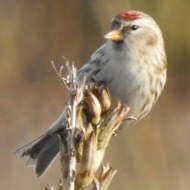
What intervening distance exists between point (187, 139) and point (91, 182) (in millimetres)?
2950

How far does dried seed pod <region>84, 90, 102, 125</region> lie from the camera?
199 cm

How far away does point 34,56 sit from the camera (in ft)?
17.1

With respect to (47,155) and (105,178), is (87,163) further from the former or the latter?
(47,155)

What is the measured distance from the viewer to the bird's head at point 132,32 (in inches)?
120

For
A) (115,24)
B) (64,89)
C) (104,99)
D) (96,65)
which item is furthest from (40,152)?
(64,89)

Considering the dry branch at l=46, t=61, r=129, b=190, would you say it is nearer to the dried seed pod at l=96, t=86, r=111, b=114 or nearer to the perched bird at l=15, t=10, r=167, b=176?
the dried seed pod at l=96, t=86, r=111, b=114

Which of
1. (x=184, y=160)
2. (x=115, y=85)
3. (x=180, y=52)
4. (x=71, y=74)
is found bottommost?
(x=184, y=160)

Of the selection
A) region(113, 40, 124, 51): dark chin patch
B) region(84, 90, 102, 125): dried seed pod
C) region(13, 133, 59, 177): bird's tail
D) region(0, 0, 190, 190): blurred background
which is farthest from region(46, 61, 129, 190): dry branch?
region(0, 0, 190, 190): blurred background

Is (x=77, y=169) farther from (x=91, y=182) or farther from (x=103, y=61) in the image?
(x=103, y=61)

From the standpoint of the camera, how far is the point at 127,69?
3.09 meters

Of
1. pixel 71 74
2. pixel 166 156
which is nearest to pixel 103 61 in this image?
pixel 71 74

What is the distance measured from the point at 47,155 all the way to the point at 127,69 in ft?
1.04

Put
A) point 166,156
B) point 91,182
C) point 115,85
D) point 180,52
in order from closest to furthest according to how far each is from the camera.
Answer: point 91,182
point 115,85
point 166,156
point 180,52

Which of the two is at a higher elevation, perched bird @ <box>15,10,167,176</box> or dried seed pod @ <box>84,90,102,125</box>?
dried seed pod @ <box>84,90,102,125</box>
